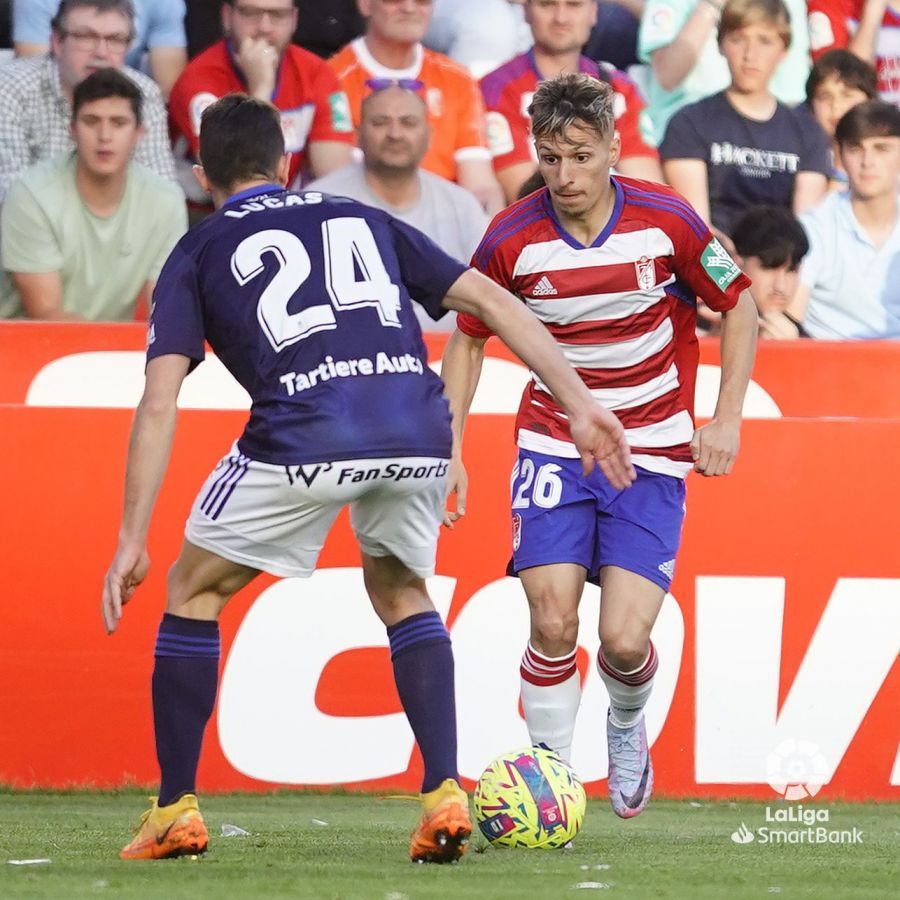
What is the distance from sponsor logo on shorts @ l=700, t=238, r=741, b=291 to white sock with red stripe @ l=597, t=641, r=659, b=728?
108cm

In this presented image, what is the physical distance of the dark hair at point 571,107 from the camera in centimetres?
479

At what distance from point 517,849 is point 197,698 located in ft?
3.06

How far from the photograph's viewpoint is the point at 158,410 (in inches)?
163

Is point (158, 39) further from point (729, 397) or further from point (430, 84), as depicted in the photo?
point (729, 397)

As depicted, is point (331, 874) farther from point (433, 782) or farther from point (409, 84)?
point (409, 84)

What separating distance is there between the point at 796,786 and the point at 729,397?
2.07m

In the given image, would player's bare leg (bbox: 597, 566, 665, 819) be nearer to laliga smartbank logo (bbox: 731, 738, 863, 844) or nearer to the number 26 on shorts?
the number 26 on shorts

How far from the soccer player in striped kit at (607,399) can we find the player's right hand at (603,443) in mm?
868

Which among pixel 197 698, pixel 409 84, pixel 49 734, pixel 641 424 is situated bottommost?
pixel 49 734

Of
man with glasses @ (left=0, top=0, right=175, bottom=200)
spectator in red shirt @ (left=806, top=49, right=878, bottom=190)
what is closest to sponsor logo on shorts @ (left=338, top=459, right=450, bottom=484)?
man with glasses @ (left=0, top=0, right=175, bottom=200)

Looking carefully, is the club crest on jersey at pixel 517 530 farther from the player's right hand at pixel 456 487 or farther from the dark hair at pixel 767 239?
the dark hair at pixel 767 239

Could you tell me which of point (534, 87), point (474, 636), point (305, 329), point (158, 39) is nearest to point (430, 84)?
point (534, 87)

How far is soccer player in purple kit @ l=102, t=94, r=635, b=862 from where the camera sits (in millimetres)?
4180

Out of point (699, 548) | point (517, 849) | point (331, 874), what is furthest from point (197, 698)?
point (699, 548)
